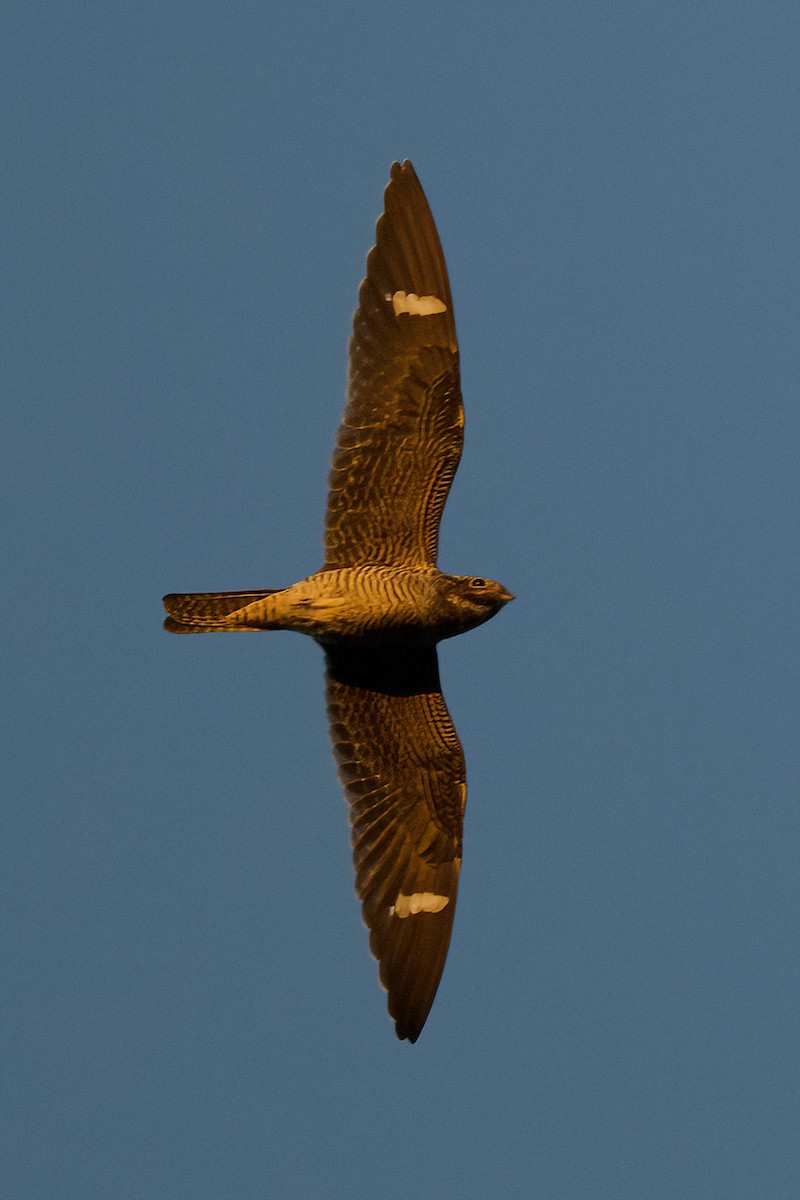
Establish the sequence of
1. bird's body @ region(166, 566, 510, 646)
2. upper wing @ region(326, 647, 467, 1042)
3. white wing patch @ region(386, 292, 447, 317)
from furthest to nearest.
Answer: upper wing @ region(326, 647, 467, 1042) → white wing patch @ region(386, 292, 447, 317) → bird's body @ region(166, 566, 510, 646)

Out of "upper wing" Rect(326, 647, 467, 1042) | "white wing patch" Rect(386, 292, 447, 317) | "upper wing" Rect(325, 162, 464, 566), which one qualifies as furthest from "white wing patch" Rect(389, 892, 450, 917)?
"white wing patch" Rect(386, 292, 447, 317)

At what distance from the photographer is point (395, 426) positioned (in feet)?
49.5

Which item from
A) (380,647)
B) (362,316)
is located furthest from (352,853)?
(362,316)

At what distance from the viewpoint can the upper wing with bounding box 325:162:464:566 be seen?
15.1 meters

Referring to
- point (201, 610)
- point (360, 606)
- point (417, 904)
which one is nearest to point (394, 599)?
point (360, 606)

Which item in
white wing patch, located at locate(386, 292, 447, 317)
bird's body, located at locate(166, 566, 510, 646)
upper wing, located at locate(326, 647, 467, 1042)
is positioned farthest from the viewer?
upper wing, located at locate(326, 647, 467, 1042)

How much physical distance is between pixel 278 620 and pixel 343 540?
76 cm

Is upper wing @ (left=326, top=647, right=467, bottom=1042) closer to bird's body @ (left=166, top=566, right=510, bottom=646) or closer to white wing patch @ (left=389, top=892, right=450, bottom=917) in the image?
white wing patch @ (left=389, top=892, right=450, bottom=917)

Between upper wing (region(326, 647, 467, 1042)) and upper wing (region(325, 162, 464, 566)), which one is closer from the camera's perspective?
upper wing (region(325, 162, 464, 566))

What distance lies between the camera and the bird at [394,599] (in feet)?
49.5

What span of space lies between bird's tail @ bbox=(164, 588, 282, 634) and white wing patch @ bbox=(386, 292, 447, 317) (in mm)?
2265

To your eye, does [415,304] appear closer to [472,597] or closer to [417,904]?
[472,597]

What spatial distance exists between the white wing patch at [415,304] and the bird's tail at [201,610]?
2265 mm

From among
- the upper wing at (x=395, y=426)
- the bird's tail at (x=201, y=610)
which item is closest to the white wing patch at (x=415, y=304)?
the upper wing at (x=395, y=426)
